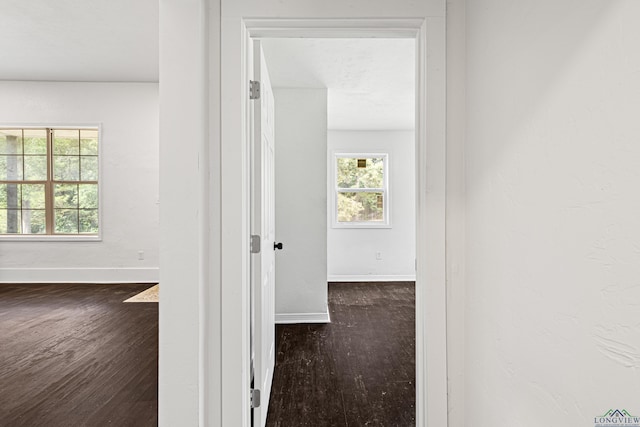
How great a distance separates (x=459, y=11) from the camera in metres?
1.52

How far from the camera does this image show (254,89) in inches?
66.6

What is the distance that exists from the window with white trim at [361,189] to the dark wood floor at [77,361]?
3359 mm

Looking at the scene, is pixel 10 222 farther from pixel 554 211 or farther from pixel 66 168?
pixel 554 211

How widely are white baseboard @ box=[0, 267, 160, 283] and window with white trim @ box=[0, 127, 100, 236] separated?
542 millimetres

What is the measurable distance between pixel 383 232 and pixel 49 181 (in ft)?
17.2

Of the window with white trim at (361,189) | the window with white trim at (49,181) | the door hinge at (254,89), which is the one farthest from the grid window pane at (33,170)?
the door hinge at (254,89)

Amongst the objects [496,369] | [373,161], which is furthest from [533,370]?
[373,161]

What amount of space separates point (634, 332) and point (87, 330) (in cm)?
413

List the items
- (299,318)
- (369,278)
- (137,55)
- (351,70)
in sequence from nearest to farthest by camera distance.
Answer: (351,70), (299,318), (137,55), (369,278)

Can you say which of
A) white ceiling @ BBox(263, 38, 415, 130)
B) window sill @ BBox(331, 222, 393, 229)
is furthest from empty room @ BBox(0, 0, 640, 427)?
window sill @ BBox(331, 222, 393, 229)

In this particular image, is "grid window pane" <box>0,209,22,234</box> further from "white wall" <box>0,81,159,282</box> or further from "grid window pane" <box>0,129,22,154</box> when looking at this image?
"grid window pane" <box>0,129,22,154</box>

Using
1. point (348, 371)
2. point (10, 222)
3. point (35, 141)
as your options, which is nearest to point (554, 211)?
point (348, 371)

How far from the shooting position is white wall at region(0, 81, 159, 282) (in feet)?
18.5

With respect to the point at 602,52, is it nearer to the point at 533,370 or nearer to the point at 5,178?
the point at 533,370
